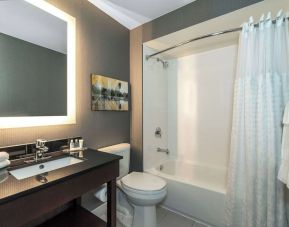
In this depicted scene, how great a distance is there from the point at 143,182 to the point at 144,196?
162 mm

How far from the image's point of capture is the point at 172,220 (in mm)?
1788

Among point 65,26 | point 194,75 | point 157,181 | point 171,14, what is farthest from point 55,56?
point 194,75

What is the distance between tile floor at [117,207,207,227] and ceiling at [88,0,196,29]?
225 cm

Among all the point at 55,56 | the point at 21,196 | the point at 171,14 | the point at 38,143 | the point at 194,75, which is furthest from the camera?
the point at 194,75

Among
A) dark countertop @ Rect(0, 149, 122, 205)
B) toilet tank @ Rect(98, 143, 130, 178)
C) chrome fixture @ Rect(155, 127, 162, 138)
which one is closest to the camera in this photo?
dark countertop @ Rect(0, 149, 122, 205)

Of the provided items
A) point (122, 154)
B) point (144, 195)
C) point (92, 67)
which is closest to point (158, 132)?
point (122, 154)

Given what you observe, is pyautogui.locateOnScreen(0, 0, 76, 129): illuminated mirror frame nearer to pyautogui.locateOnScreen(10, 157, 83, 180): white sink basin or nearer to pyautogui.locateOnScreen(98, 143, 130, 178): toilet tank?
pyautogui.locateOnScreen(10, 157, 83, 180): white sink basin

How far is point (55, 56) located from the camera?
145 cm

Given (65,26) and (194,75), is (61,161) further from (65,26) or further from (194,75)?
(194,75)

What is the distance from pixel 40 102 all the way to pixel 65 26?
28.1 inches

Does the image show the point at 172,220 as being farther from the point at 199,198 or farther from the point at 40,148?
the point at 40,148

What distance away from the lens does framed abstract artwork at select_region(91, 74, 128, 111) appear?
1.72 meters

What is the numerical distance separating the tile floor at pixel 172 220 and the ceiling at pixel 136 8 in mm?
2253

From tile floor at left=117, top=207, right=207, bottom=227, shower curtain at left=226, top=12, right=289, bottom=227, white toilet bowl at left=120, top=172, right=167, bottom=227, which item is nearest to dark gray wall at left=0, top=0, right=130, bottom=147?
white toilet bowl at left=120, top=172, right=167, bottom=227
